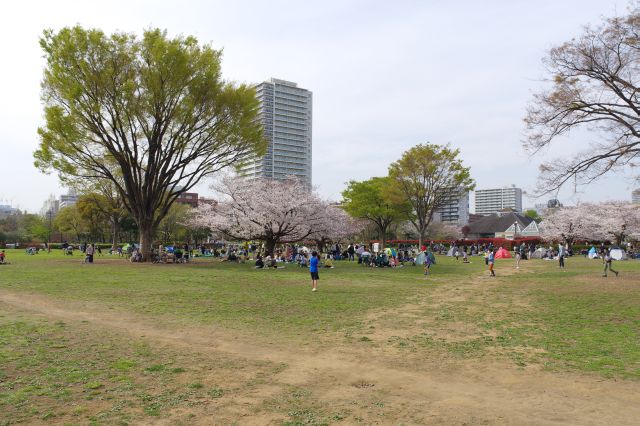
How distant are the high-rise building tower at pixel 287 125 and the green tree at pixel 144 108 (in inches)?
2889

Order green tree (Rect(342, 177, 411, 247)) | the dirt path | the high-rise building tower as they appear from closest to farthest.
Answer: the dirt path, green tree (Rect(342, 177, 411, 247)), the high-rise building tower

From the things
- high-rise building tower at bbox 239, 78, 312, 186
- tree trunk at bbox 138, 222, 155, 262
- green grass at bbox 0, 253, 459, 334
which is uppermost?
high-rise building tower at bbox 239, 78, 312, 186

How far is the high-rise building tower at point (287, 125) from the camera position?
105562 mm

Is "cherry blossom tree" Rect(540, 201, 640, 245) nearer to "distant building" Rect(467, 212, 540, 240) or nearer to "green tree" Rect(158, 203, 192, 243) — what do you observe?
"distant building" Rect(467, 212, 540, 240)

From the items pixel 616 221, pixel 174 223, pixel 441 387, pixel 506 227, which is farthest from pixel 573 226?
pixel 441 387

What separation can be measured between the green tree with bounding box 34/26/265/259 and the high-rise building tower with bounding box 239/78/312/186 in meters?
73.4

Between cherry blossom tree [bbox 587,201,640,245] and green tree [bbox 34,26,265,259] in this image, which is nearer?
green tree [bbox 34,26,265,259]

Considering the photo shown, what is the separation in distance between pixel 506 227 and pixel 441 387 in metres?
85.8

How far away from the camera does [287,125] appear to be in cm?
10894

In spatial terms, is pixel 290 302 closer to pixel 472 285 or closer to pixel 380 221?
pixel 472 285

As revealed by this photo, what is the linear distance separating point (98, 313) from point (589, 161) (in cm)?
1902

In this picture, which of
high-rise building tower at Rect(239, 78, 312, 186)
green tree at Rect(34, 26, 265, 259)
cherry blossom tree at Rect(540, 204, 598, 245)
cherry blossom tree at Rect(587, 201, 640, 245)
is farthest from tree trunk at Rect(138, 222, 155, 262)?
high-rise building tower at Rect(239, 78, 312, 186)

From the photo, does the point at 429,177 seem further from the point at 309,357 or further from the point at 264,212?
the point at 309,357

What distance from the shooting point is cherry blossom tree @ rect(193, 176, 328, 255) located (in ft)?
98.8
